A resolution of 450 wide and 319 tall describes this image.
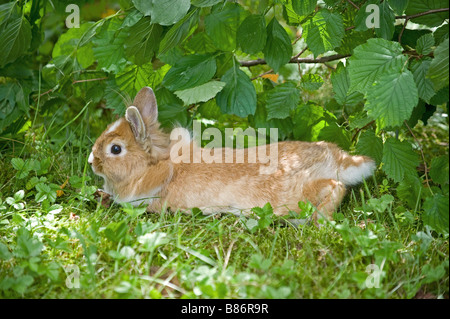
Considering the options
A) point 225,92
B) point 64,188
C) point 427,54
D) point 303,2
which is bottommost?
point 64,188

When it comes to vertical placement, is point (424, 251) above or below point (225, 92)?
below

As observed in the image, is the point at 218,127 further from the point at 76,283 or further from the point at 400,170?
the point at 76,283

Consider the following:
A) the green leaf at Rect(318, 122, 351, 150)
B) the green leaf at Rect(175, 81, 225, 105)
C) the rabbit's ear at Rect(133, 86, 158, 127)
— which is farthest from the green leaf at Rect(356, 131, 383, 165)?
the rabbit's ear at Rect(133, 86, 158, 127)

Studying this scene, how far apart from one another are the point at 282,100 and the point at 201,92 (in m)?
0.54

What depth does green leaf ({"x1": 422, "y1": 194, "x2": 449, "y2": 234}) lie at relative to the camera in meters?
2.31

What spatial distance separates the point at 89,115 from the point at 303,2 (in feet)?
6.66

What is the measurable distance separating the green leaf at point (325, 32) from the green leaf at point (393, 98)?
1.67 ft

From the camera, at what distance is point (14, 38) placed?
3.27 meters

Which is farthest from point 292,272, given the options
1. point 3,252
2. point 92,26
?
point 92,26

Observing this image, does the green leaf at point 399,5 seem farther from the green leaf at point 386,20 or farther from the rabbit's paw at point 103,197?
the rabbit's paw at point 103,197

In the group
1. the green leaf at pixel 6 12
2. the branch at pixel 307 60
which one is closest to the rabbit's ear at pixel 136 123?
the branch at pixel 307 60

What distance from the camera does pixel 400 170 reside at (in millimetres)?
2740

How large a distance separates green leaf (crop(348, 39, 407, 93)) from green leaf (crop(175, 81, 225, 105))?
808 mm

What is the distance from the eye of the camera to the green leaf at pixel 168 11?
270 cm
